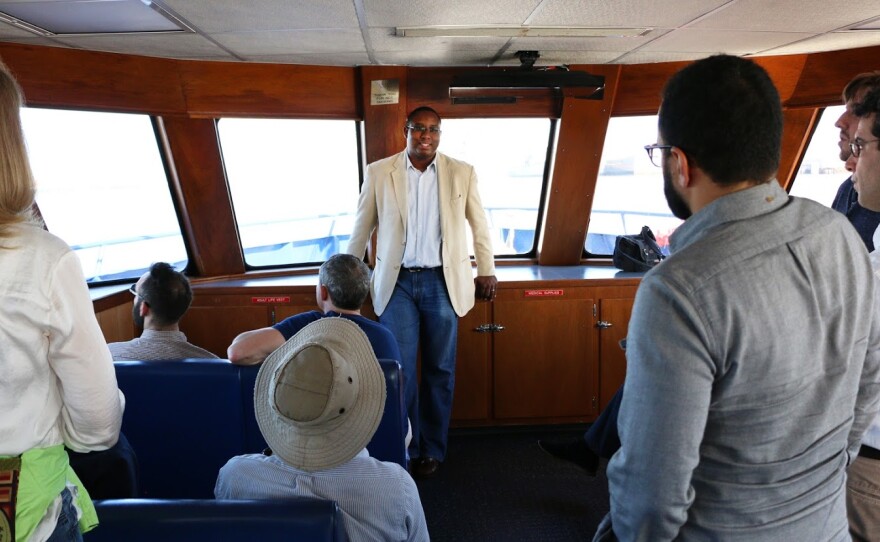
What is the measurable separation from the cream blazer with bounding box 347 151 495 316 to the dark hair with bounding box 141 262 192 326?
50.6 inches

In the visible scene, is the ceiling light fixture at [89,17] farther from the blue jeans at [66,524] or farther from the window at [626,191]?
the window at [626,191]

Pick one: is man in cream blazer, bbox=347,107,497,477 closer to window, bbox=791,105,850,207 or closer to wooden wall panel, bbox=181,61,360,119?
wooden wall panel, bbox=181,61,360,119

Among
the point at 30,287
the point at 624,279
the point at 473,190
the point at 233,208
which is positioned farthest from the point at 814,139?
the point at 30,287

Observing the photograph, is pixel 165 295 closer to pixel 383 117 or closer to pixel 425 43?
pixel 425 43

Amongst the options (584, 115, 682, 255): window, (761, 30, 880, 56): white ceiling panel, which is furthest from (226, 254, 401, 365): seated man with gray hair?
(761, 30, 880, 56): white ceiling panel

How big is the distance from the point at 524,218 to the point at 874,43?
105 inches

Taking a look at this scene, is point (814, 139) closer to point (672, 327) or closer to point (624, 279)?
point (624, 279)

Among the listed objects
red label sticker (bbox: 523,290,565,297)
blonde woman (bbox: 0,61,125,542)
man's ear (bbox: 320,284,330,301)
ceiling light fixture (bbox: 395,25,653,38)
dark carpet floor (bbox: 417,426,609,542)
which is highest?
ceiling light fixture (bbox: 395,25,653,38)

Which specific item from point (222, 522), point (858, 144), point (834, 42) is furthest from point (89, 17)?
point (834, 42)

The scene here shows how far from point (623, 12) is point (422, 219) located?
163 cm

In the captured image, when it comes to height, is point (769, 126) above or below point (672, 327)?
above

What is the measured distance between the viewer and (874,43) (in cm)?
450

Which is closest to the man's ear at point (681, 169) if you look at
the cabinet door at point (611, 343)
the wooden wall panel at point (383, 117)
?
the cabinet door at point (611, 343)

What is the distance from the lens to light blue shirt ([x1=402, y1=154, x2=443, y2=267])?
4.17 metres
